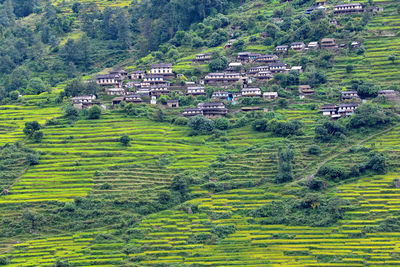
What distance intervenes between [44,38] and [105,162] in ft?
201

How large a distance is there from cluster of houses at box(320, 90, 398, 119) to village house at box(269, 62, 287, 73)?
13.5 metres

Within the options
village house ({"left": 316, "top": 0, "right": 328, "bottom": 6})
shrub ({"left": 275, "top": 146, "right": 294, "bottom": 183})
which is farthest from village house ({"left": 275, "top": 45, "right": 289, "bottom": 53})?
shrub ({"left": 275, "top": 146, "right": 294, "bottom": 183})

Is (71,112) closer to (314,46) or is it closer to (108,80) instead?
(108,80)

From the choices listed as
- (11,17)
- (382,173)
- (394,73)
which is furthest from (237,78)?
(11,17)

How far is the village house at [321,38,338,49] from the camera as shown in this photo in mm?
96812

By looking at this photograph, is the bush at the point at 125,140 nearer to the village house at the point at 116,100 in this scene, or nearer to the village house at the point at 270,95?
the village house at the point at 116,100

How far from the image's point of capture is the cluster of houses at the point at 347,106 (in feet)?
261

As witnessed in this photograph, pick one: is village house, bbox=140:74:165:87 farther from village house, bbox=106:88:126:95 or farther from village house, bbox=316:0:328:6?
village house, bbox=316:0:328:6

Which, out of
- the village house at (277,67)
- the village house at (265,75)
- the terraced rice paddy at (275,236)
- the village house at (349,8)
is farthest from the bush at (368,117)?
the village house at (349,8)

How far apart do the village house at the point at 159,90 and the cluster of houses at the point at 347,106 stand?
2459cm

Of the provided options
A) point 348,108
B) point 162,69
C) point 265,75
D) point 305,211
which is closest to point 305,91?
point 265,75

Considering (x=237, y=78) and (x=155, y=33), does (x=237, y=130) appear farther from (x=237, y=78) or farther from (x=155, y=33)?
(x=155, y=33)

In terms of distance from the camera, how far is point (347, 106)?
79.6 metres

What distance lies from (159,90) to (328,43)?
1136 inches
